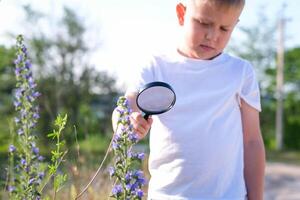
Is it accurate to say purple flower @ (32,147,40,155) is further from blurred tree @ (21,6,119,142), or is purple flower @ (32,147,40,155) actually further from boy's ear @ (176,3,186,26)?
blurred tree @ (21,6,119,142)

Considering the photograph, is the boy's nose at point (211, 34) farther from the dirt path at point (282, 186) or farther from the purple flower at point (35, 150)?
the dirt path at point (282, 186)

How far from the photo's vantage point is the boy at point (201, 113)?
6.85ft

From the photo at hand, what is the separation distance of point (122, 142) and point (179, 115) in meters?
0.38

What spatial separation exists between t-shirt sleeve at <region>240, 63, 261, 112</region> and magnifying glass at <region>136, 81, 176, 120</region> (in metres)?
0.40

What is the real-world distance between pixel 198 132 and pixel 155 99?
282 millimetres

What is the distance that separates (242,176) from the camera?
7.15 ft

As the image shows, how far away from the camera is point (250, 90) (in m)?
2.21

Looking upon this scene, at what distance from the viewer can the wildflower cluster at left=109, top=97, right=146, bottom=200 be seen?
69.7 inches

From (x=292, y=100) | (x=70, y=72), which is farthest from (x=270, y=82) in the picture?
(x=70, y=72)

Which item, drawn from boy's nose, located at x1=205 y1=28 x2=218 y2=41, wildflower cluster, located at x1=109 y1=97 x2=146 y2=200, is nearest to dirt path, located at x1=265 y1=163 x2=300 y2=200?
boy's nose, located at x1=205 y1=28 x2=218 y2=41

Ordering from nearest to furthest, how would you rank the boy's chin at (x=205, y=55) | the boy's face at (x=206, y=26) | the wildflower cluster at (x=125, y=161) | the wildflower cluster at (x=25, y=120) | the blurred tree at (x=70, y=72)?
the wildflower cluster at (x=125, y=161), the boy's face at (x=206, y=26), the boy's chin at (x=205, y=55), the wildflower cluster at (x=25, y=120), the blurred tree at (x=70, y=72)

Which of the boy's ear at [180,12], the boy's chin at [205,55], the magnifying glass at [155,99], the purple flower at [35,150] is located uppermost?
the boy's ear at [180,12]

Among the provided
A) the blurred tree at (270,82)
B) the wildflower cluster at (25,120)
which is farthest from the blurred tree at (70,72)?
the wildflower cluster at (25,120)

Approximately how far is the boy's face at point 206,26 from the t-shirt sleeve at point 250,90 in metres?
0.15
